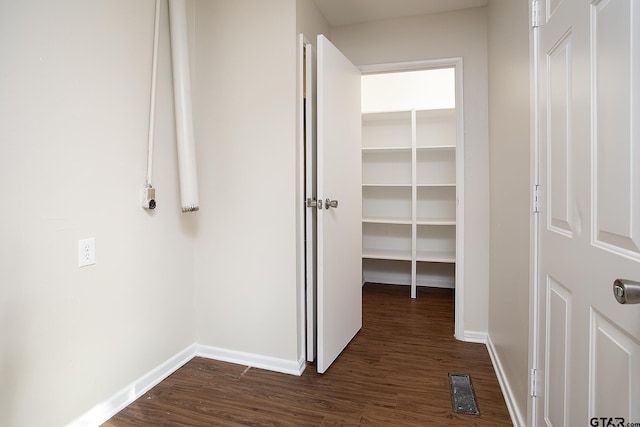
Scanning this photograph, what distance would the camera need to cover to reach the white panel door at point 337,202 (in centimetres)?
210

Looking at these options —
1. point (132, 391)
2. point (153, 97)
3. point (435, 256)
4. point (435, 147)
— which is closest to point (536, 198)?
point (153, 97)

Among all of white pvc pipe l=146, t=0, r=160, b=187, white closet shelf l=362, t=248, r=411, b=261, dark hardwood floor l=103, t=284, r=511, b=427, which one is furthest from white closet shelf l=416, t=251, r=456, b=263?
white pvc pipe l=146, t=0, r=160, b=187

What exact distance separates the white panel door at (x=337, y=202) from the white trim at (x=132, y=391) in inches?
35.9

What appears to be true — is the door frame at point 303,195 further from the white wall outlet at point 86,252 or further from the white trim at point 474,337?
the white trim at point 474,337

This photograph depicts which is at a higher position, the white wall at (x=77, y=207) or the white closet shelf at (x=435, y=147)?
the white closet shelf at (x=435, y=147)

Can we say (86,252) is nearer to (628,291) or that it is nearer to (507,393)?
(628,291)

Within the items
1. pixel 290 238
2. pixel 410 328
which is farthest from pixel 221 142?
pixel 410 328

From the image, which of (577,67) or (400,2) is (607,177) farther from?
(400,2)

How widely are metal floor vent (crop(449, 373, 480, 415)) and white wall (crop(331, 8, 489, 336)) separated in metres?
0.63

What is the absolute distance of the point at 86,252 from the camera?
5.30ft

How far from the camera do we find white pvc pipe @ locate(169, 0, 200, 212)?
202cm

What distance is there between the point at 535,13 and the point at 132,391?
103 inches

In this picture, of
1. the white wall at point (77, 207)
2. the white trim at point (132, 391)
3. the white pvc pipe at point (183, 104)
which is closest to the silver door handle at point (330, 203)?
the white pvc pipe at point (183, 104)

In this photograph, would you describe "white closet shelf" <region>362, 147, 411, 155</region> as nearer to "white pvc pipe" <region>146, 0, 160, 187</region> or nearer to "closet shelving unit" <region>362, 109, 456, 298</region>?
"closet shelving unit" <region>362, 109, 456, 298</region>
